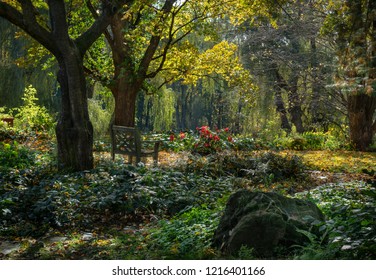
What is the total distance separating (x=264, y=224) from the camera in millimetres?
4441

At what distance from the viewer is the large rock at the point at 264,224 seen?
4.39 meters

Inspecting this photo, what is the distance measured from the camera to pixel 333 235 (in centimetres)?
411

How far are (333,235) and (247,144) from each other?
1193 centimetres

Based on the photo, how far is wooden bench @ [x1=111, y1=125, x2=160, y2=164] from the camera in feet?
33.6

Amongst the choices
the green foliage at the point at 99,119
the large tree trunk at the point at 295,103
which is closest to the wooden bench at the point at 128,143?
the green foliage at the point at 99,119

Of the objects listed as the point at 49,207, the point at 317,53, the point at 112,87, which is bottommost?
the point at 49,207

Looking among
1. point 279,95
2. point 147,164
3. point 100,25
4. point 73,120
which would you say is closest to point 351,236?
point 73,120

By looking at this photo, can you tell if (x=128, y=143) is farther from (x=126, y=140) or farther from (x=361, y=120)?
(x=361, y=120)

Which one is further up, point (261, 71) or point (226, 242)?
point (261, 71)

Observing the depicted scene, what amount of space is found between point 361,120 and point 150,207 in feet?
39.5

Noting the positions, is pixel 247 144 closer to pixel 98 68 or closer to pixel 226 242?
pixel 98 68

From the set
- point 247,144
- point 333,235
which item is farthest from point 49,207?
point 247,144

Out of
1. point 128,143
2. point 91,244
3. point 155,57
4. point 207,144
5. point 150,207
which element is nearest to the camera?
point 91,244

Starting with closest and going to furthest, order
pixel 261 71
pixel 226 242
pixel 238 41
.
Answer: pixel 226 242 → pixel 261 71 → pixel 238 41
